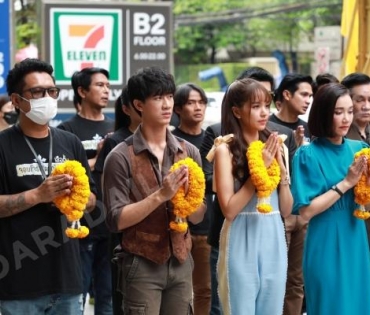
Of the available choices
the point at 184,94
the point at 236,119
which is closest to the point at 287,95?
the point at 184,94

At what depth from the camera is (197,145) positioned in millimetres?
7953

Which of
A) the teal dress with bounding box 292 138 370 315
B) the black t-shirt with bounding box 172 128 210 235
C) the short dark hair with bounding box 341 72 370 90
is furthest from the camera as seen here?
the black t-shirt with bounding box 172 128 210 235

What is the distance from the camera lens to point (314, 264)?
5.95 metres

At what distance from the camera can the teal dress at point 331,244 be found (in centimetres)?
587

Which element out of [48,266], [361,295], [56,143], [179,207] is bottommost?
[361,295]

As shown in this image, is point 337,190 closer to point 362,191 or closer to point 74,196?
point 362,191

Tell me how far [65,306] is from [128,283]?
1.28 ft

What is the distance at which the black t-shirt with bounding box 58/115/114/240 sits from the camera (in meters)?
7.87

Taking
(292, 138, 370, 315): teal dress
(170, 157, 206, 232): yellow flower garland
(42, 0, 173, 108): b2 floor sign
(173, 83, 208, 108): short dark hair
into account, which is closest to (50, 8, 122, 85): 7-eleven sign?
(42, 0, 173, 108): b2 floor sign

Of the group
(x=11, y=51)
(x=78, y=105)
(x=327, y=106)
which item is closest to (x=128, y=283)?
(x=327, y=106)

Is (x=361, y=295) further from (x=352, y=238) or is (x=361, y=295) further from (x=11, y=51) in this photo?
(x=11, y=51)

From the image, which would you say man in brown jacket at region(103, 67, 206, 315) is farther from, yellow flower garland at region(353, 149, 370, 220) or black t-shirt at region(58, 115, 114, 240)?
black t-shirt at region(58, 115, 114, 240)

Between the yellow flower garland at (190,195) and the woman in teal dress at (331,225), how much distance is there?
92cm

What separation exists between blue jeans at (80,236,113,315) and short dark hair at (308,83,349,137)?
260cm
